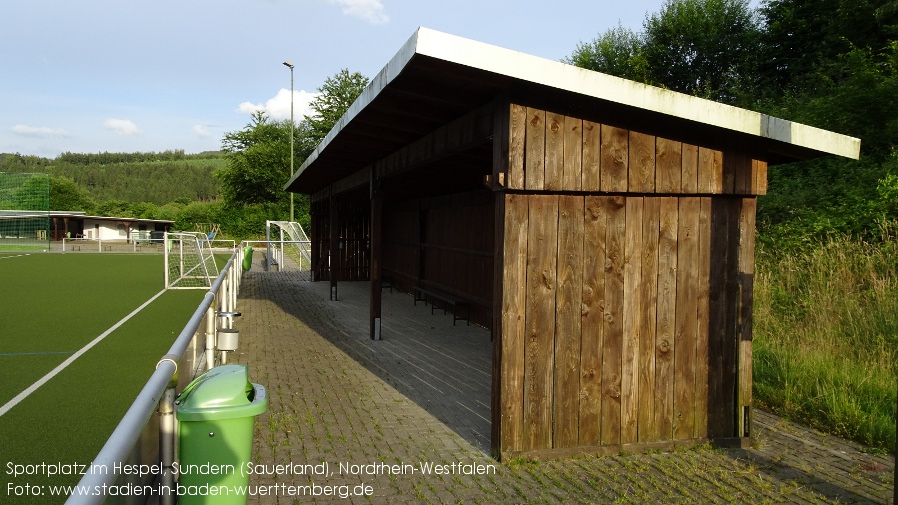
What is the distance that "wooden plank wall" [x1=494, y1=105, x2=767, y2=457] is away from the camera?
4.95 metres

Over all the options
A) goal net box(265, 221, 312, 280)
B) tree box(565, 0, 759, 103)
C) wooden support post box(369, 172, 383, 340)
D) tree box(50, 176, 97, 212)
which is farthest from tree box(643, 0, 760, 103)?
tree box(50, 176, 97, 212)

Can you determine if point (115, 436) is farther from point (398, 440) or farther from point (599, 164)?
point (599, 164)

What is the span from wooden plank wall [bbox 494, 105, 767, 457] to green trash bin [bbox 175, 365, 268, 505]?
2.42m

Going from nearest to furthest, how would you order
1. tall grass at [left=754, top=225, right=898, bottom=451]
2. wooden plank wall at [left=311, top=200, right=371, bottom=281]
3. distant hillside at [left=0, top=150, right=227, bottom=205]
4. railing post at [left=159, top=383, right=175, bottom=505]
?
Answer: railing post at [left=159, top=383, right=175, bottom=505] < tall grass at [left=754, top=225, right=898, bottom=451] < wooden plank wall at [left=311, top=200, right=371, bottom=281] < distant hillside at [left=0, top=150, right=227, bottom=205]

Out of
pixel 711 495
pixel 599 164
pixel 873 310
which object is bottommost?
pixel 711 495

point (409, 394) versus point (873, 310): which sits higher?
point (873, 310)

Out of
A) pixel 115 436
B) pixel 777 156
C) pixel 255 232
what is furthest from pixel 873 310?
pixel 255 232

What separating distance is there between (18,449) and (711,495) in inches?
201

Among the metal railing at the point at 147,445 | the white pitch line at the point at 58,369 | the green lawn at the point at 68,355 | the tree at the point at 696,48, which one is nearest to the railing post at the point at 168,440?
the metal railing at the point at 147,445

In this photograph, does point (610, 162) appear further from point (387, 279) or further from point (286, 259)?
point (286, 259)

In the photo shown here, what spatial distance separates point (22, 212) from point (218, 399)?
48882 millimetres

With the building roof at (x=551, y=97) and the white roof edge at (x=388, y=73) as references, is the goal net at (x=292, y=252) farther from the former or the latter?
the building roof at (x=551, y=97)

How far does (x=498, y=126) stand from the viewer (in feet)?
16.3

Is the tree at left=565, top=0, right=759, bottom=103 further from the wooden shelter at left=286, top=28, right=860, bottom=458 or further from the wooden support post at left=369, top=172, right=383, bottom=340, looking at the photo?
the wooden shelter at left=286, top=28, right=860, bottom=458
